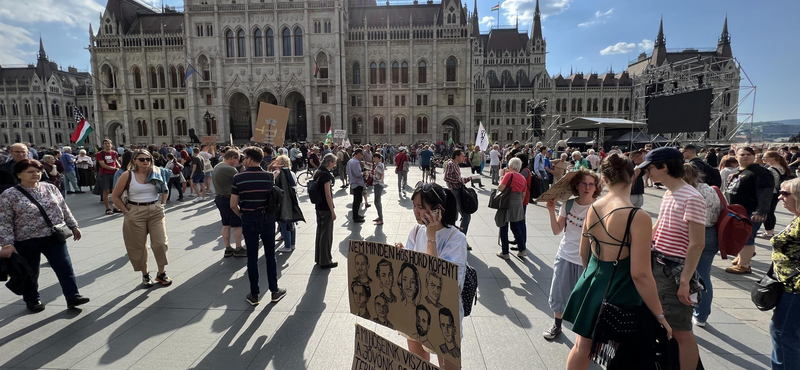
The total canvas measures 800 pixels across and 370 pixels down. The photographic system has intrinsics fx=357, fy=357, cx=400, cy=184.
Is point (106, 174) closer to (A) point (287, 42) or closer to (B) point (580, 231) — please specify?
(B) point (580, 231)

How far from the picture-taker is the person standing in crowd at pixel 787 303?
2410 millimetres

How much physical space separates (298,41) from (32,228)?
136 ft

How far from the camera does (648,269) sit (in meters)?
2.11

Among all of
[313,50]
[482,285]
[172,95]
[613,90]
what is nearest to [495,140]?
[613,90]

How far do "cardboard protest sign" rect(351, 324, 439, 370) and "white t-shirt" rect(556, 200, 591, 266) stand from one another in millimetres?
2188

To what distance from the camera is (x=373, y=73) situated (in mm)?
43719

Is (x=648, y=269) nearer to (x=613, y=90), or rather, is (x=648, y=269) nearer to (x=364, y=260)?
(x=364, y=260)

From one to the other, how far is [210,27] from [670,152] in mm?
48183

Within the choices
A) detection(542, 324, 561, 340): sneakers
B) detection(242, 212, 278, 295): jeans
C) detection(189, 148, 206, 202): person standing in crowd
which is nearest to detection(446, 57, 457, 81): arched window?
detection(189, 148, 206, 202): person standing in crowd

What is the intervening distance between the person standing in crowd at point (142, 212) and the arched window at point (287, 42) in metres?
40.4

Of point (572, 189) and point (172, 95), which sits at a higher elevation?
point (172, 95)

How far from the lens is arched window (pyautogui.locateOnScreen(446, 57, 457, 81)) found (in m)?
42.7

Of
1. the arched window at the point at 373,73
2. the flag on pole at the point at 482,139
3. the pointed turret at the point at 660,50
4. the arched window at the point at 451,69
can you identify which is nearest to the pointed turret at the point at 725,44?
the pointed turret at the point at 660,50

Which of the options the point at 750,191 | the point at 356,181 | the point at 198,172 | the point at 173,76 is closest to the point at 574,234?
the point at 750,191
